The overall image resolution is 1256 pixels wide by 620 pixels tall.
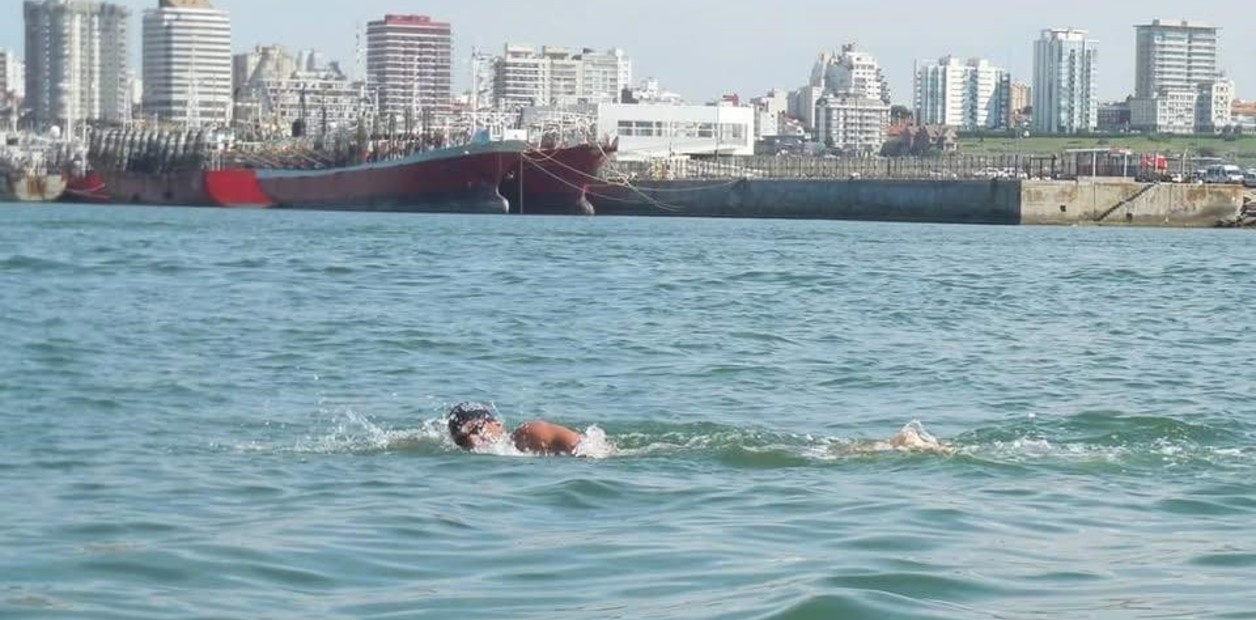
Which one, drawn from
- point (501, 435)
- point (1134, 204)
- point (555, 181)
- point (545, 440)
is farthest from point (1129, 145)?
point (545, 440)

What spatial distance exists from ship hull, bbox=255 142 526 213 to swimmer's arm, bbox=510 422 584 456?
7526cm

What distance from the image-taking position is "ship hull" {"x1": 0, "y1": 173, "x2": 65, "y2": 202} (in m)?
129

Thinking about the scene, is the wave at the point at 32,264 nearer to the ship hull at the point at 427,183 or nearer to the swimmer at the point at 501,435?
the swimmer at the point at 501,435

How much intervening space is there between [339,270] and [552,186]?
51.5m

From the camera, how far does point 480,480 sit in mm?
13109

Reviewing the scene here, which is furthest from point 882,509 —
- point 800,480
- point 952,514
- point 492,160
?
point 492,160

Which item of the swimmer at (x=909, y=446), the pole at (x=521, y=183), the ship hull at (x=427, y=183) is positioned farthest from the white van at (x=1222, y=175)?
the swimmer at (x=909, y=446)

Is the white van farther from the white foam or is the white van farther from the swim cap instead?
the swim cap

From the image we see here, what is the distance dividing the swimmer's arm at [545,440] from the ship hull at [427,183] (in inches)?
2963

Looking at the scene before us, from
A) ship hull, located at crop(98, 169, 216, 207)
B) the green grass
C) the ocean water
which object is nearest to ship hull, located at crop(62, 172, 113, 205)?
ship hull, located at crop(98, 169, 216, 207)

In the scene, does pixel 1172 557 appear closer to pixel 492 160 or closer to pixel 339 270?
pixel 339 270

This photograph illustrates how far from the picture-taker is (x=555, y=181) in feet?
299

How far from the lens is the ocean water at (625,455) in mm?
9656

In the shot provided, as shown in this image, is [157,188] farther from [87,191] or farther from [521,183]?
[521,183]
